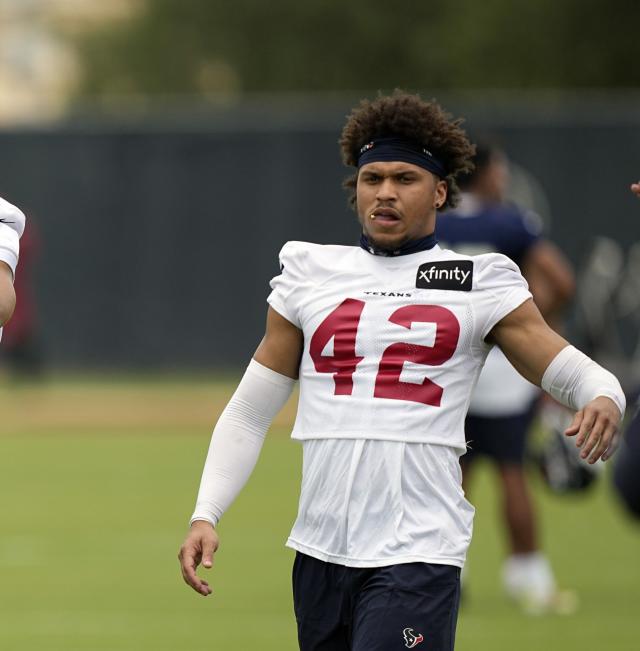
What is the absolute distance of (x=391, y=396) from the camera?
5.24m

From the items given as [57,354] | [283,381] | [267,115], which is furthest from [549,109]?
[283,381]

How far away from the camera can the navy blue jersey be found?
936 centimetres

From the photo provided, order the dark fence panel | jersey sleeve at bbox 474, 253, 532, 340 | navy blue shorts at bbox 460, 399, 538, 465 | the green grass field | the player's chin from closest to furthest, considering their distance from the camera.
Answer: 1. jersey sleeve at bbox 474, 253, 532, 340
2. the player's chin
3. the green grass field
4. navy blue shorts at bbox 460, 399, 538, 465
5. the dark fence panel

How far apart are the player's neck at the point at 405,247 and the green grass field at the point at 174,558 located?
3.53 metres

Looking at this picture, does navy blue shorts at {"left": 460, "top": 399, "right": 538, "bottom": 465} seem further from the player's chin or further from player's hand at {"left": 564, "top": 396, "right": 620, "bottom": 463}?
player's hand at {"left": 564, "top": 396, "right": 620, "bottom": 463}

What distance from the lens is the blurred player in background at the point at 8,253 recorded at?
17.0ft

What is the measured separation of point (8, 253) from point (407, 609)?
1.52 meters

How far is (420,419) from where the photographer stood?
5.21 metres

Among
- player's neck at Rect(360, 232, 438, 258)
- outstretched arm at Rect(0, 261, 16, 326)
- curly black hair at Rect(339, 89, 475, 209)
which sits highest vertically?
curly black hair at Rect(339, 89, 475, 209)

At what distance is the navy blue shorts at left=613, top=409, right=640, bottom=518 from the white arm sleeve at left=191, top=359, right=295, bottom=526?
99 centimetres

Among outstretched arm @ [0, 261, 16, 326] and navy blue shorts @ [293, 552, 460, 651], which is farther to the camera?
outstretched arm @ [0, 261, 16, 326]

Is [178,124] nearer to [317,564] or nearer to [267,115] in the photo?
[267,115]

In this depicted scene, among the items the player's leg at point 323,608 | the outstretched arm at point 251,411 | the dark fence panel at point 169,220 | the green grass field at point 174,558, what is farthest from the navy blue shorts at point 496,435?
the dark fence panel at point 169,220

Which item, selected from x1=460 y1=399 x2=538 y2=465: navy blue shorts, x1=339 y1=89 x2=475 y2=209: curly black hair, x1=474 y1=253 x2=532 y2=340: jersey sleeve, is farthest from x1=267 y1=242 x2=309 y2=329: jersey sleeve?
x1=460 y1=399 x2=538 y2=465: navy blue shorts
